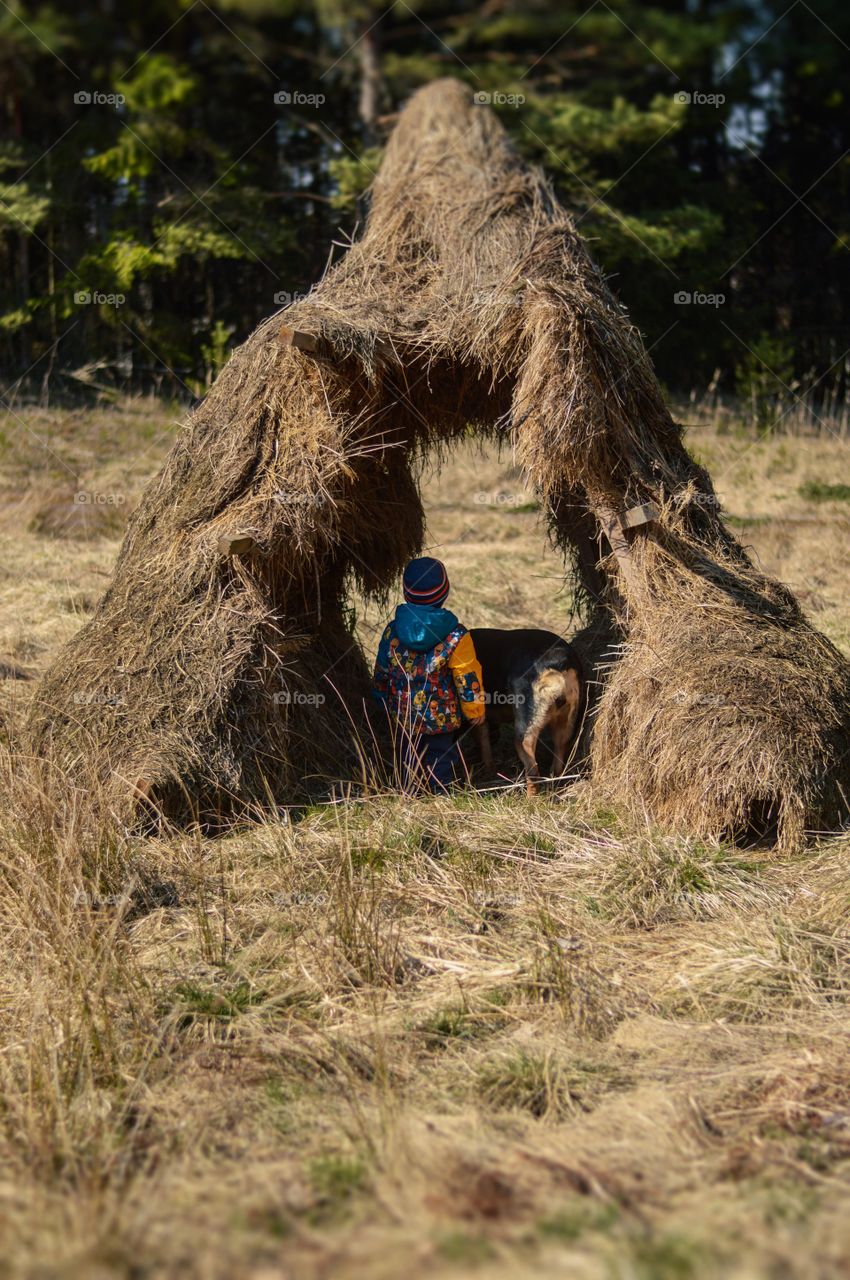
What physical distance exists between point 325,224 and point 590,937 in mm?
15764

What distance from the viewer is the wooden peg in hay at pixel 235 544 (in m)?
5.93

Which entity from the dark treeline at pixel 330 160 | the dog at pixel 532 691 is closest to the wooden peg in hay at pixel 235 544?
the dog at pixel 532 691

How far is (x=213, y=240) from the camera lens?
1573cm

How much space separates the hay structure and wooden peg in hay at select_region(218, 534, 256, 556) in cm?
2

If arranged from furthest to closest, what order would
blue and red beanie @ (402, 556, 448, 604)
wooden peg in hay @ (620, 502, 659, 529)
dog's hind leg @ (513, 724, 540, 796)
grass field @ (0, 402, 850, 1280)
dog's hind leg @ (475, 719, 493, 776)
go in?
dog's hind leg @ (475, 719, 493, 776) → blue and red beanie @ (402, 556, 448, 604) → dog's hind leg @ (513, 724, 540, 796) → wooden peg in hay @ (620, 502, 659, 529) → grass field @ (0, 402, 850, 1280)

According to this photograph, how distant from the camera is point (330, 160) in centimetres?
1742

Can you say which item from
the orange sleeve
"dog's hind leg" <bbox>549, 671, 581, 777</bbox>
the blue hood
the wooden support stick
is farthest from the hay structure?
the orange sleeve

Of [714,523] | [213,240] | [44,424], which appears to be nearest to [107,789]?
[714,523]

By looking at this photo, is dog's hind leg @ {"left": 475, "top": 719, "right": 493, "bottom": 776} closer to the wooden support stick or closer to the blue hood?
the blue hood

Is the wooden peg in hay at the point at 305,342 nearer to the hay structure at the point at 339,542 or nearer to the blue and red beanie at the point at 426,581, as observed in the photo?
the hay structure at the point at 339,542

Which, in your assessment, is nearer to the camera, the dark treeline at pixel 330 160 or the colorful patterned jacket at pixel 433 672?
the colorful patterned jacket at pixel 433 672

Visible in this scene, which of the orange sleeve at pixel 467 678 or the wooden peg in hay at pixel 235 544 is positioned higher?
the wooden peg in hay at pixel 235 544

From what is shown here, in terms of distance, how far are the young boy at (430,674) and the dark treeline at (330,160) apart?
30.4ft

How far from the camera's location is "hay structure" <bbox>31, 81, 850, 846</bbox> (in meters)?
5.60
